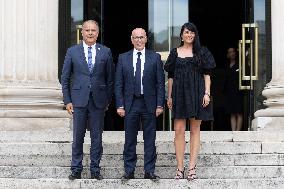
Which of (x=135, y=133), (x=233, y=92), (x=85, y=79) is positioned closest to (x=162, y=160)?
(x=135, y=133)

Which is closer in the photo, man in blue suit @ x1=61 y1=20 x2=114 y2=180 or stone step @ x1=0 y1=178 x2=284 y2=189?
stone step @ x1=0 y1=178 x2=284 y2=189

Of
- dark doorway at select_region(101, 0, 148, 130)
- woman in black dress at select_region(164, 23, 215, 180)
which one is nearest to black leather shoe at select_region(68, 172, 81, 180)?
woman in black dress at select_region(164, 23, 215, 180)

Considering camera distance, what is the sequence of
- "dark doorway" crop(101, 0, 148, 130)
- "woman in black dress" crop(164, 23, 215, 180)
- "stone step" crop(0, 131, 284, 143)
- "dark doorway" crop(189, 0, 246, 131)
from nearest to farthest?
"woman in black dress" crop(164, 23, 215, 180) < "stone step" crop(0, 131, 284, 143) < "dark doorway" crop(101, 0, 148, 130) < "dark doorway" crop(189, 0, 246, 131)

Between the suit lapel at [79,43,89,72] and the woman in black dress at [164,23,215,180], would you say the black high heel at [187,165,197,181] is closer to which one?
the woman in black dress at [164,23,215,180]

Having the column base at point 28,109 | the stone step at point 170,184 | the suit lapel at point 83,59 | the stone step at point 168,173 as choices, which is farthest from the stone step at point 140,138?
the suit lapel at point 83,59

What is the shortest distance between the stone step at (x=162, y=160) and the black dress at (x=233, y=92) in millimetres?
4786

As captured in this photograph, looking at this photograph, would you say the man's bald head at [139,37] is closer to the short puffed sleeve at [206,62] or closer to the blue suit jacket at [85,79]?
the blue suit jacket at [85,79]

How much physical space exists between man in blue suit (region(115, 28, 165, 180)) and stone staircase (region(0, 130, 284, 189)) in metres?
0.45

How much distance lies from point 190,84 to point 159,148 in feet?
4.49

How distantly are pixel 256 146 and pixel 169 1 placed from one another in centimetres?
660

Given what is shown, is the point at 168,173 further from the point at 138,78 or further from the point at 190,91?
the point at 138,78

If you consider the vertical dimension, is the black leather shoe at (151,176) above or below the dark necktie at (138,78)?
below

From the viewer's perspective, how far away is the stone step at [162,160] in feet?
31.7

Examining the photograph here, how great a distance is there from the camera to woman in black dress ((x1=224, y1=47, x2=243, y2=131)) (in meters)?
14.5
